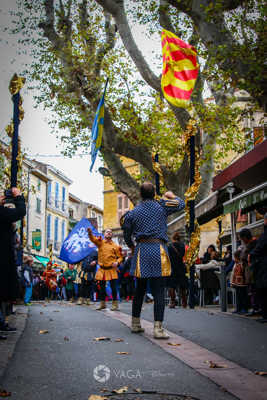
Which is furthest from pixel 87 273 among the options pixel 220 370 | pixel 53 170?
pixel 53 170

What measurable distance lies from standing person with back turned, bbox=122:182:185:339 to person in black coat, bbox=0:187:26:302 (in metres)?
1.41

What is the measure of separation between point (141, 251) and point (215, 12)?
7.47 meters

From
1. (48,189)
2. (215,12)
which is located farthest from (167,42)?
(48,189)

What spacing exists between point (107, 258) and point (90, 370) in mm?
7949

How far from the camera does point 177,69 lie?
1351cm

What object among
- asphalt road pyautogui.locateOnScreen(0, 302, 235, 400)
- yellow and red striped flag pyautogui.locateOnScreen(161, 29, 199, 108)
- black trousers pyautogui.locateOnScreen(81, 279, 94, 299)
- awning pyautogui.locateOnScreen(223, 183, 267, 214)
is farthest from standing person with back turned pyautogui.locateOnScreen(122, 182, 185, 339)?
black trousers pyautogui.locateOnScreen(81, 279, 94, 299)

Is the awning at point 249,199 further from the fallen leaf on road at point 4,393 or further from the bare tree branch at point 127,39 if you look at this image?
the bare tree branch at point 127,39

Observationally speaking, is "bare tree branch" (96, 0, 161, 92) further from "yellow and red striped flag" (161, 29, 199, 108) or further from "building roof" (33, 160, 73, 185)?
"building roof" (33, 160, 73, 185)

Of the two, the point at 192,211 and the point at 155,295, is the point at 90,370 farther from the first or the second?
the point at 192,211

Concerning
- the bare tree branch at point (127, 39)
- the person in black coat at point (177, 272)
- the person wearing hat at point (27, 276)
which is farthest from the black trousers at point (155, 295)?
the bare tree branch at point (127, 39)

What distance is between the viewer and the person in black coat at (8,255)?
252 inches

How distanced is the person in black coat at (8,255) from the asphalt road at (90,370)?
558 mm

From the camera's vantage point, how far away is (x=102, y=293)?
43.7 feet

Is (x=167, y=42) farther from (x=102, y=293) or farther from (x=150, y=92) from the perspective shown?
(x=150, y=92)
